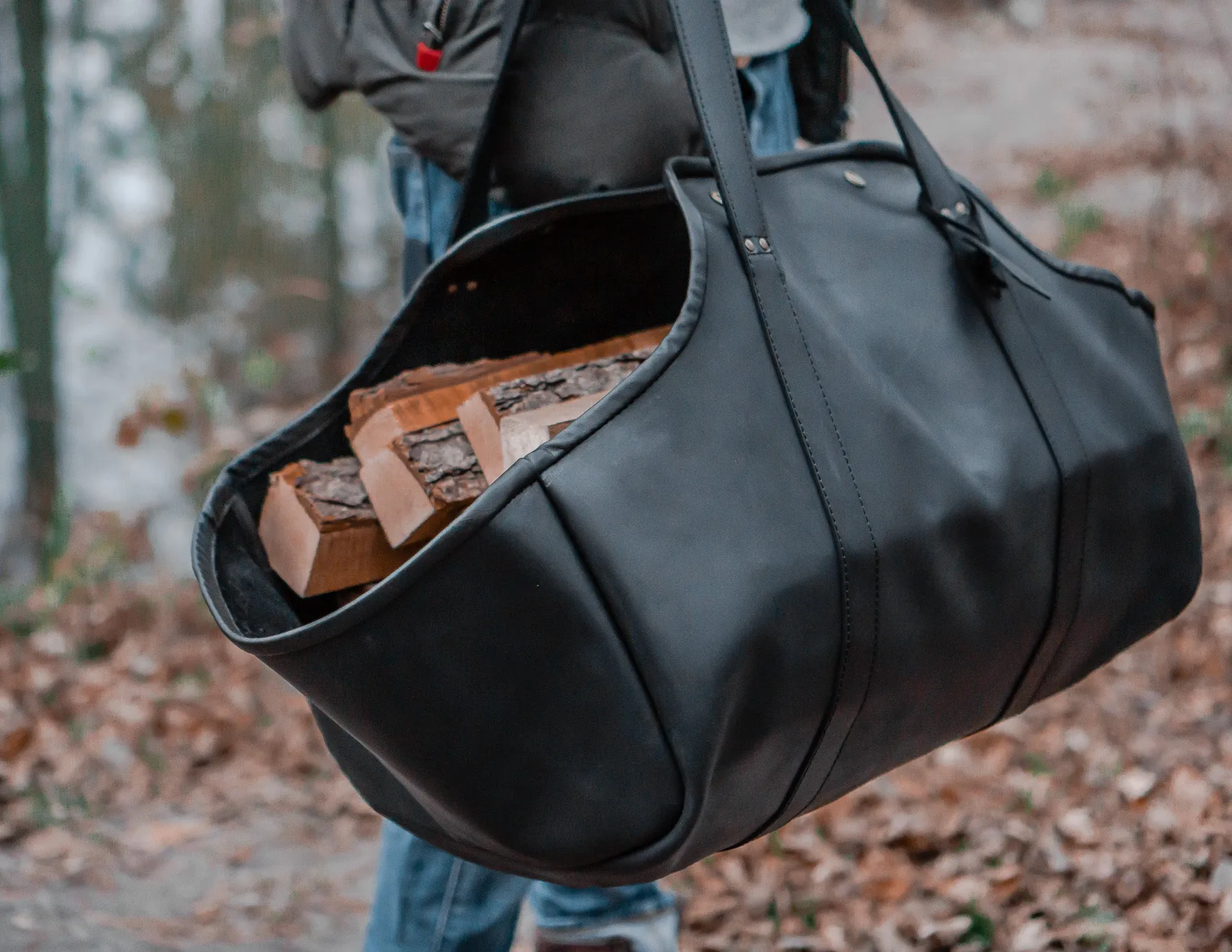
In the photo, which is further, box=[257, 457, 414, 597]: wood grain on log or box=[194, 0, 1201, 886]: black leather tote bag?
box=[257, 457, 414, 597]: wood grain on log

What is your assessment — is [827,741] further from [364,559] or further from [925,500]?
[364,559]

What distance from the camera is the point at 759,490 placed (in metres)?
1.01

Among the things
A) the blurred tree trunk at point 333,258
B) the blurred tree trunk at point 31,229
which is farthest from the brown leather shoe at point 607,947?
the blurred tree trunk at point 333,258

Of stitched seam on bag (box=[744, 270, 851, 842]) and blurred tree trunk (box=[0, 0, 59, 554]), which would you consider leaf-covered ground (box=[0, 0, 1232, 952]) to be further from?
stitched seam on bag (box=[744, 270, 851, 842])

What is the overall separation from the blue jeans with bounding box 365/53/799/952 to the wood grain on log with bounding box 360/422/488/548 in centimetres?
35

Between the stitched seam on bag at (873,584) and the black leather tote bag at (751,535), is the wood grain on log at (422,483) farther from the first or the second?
the stitched seam on bag at (873,584)

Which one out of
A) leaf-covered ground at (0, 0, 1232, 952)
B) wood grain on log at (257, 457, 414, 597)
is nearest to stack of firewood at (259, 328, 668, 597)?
wood grain on log at (257, 457, 414, 597)

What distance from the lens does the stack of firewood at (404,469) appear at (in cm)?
121

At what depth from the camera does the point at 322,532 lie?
4.00 ft

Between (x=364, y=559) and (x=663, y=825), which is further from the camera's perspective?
(x=364, y=559)

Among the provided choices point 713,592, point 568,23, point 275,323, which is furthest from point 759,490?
point 275,323

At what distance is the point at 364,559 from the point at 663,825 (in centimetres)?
46

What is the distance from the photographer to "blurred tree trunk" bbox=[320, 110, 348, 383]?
6625mm

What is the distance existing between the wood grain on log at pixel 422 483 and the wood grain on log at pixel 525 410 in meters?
0.02
